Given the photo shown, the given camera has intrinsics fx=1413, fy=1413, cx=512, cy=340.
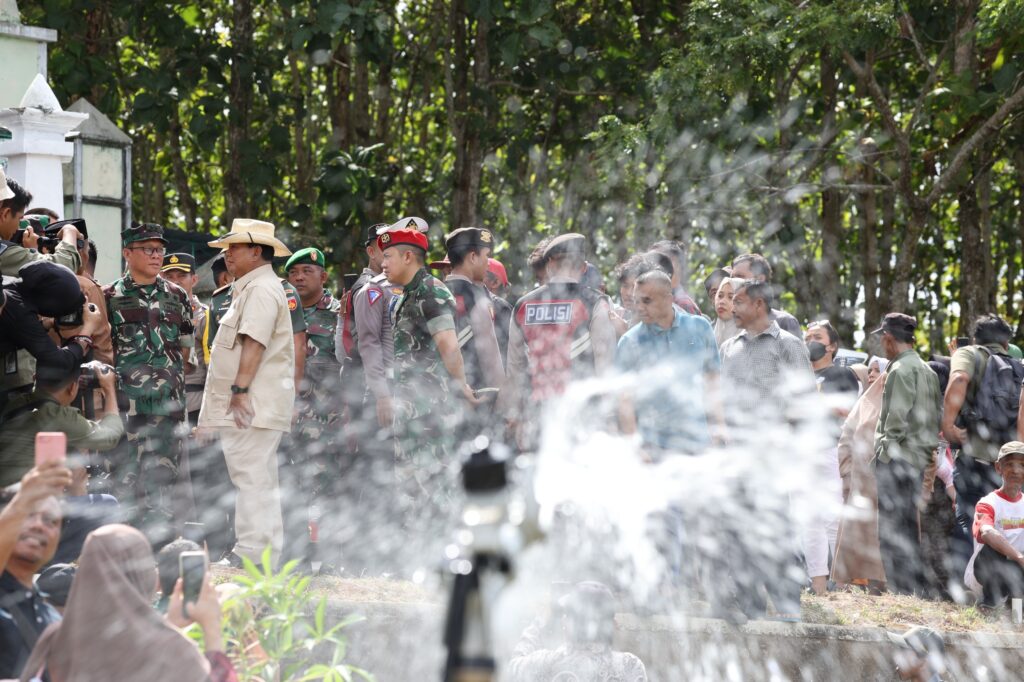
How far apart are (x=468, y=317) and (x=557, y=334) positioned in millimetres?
786

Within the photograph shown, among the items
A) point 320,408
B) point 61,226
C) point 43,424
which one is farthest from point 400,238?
point 43,424

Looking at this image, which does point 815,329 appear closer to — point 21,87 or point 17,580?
point 17,580

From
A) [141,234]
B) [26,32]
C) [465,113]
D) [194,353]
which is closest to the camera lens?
[141,234]

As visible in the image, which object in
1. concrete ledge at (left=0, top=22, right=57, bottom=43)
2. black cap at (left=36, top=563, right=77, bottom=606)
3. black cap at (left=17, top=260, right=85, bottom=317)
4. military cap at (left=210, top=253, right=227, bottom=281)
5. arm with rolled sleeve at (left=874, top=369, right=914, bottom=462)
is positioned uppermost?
concrete ledge at (left=0, top=22, right=57, bottom=43)

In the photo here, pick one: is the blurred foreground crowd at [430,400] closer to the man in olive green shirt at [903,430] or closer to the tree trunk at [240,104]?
the man in olive green shirt at [903,430]

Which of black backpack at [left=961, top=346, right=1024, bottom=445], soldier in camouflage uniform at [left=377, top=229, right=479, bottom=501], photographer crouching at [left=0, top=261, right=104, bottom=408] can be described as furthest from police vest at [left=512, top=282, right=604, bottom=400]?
black backpack at [left=961, top=346, right=1024, bottom=445]

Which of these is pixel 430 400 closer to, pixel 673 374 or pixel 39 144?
pixel 673 374

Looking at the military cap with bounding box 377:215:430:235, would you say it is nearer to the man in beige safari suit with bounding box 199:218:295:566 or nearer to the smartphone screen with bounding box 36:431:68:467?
the man in beige safari suit with bounding box 199:218:295:566

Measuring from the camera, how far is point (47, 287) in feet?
19.2

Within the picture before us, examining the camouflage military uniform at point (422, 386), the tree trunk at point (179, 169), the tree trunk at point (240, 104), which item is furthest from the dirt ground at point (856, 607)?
the tree trunk at point (179, 169)

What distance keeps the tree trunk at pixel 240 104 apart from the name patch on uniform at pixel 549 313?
8254mm

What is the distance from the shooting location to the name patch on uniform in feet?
25.2

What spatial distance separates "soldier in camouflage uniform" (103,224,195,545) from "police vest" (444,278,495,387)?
63.0 inches

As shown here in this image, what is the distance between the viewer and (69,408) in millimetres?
6184
